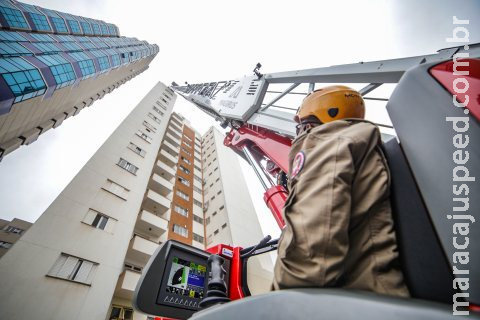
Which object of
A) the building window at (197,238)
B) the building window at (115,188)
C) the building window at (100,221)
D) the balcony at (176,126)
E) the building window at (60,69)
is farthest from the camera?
the balcony at (176,126)

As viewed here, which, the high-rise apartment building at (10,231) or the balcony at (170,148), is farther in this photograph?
the high-rise apartment building at (10,231)

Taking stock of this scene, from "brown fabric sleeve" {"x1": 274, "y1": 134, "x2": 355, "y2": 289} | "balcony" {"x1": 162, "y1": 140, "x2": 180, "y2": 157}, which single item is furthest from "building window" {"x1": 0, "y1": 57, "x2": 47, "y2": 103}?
"brown fabric sleeve" {"x1": 274, "y1": 134, "x2": 355, "y2": 289}

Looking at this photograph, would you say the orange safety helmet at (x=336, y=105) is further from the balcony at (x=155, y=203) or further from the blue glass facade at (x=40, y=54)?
the blue glass facade at (x=40, y=54)

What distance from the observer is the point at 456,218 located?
0.48 meters

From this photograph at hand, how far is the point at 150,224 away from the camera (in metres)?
12.5

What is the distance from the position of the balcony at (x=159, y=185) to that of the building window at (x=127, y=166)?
2239 millimetres

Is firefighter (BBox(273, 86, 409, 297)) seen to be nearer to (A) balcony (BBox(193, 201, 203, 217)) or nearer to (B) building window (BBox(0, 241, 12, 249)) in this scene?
(A) balcony (BBox(193, 201, 203, 217))

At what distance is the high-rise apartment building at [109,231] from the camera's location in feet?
21.8

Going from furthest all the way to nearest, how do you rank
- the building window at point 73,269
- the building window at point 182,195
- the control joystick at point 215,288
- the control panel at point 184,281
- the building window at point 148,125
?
the building window at point 182,195, the building window at point 148,125, the building window at point 73,269, the control panel at point 184,281, the control joystick at point 215,288

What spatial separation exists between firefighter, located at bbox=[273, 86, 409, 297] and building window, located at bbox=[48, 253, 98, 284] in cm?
977

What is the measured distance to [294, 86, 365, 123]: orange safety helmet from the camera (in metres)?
1.50

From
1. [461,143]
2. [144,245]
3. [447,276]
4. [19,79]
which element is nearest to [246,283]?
[447,276]

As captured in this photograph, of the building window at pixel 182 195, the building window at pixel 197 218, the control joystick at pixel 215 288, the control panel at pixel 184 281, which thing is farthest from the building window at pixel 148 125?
the control joystick at pixel 215 288

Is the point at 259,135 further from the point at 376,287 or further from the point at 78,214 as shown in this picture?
the point at 78,214
